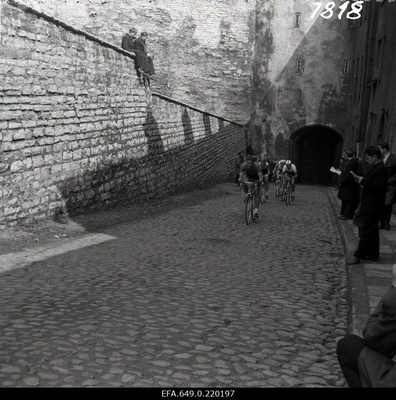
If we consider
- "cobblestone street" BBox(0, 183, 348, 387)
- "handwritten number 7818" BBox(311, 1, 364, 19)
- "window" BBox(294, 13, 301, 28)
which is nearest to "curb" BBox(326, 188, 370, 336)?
"cobblestone street" BBox(0, 183, 348, 387)

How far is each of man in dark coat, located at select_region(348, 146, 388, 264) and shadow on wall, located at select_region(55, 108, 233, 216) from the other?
5.47 metres

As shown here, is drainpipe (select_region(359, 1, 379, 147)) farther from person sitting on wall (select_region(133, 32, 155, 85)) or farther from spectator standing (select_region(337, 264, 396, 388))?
spectator standing (select_region(337, 264, 396, 388))

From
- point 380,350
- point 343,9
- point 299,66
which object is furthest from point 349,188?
point 299,66

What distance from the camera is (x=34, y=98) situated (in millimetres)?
9258

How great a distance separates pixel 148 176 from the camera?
47.5 feet

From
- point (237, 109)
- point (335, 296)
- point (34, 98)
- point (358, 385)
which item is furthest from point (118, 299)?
point (237, 109)

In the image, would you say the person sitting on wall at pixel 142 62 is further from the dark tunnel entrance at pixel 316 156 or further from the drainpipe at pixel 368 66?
the dark tunnel entrance at pixel 316 156

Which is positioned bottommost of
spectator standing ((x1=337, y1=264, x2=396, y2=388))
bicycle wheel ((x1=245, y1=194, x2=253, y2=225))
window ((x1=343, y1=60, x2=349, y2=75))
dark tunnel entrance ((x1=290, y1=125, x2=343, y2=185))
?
dark tunnel entrance ((x1=290, y1=125, x2=343, y2=185))

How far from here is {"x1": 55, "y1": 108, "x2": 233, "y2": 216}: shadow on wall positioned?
1099 cm

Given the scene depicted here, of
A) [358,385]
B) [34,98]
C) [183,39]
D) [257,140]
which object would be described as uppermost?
[183,39]

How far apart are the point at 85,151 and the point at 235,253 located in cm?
423

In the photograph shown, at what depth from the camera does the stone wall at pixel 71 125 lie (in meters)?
8.73

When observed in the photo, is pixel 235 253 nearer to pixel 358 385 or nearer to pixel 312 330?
pixel 312 330

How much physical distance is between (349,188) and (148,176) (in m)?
5.24
